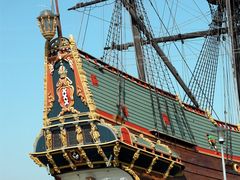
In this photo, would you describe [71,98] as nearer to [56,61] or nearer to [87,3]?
[56,61]

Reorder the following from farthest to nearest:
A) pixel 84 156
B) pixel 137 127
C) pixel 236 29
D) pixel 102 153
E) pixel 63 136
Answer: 1. pixel 236 29
2. pixel 137 127
3. pixel 63 136
4. pixel 84 156
5. pixel 102 153

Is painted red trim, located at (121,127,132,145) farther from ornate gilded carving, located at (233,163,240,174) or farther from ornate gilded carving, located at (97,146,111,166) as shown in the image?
ornate gilded carving, located at (233,163,240,174)

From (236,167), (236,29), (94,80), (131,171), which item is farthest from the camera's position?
(236,29)

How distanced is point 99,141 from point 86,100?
1.20 metres

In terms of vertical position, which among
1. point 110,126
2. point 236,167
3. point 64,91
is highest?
point 64,91

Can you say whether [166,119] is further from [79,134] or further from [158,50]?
[158,50]

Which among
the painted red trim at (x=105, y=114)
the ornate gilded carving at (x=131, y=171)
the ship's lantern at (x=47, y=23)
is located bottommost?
the ornate gilded carving at (x=131, y=171)

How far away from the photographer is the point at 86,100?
1742 centimetres

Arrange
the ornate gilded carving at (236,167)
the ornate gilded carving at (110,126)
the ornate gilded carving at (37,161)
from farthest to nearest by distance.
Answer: the ornate gilded carving at (236,167), the ornate gilded carving at (37,161), the ornate gilded carving at (110,126)

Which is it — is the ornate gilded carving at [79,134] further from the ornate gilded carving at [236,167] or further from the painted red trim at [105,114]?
the ornate gilded carving at [236,167]

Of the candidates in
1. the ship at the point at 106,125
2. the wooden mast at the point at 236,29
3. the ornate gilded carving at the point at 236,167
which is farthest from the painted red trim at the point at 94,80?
the wooden mast at the point at 236,29

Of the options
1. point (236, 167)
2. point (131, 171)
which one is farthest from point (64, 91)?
point (236, 167)

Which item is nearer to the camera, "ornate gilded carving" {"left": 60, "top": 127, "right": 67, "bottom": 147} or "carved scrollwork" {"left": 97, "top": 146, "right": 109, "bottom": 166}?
"carved scrollwork" {"left": 97, "top": 146, "right": 109, "bottom": 166}

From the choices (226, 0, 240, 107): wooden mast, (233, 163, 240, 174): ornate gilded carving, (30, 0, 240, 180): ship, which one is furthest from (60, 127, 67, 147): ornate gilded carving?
(226, 0, 240, 107): wooden mast
